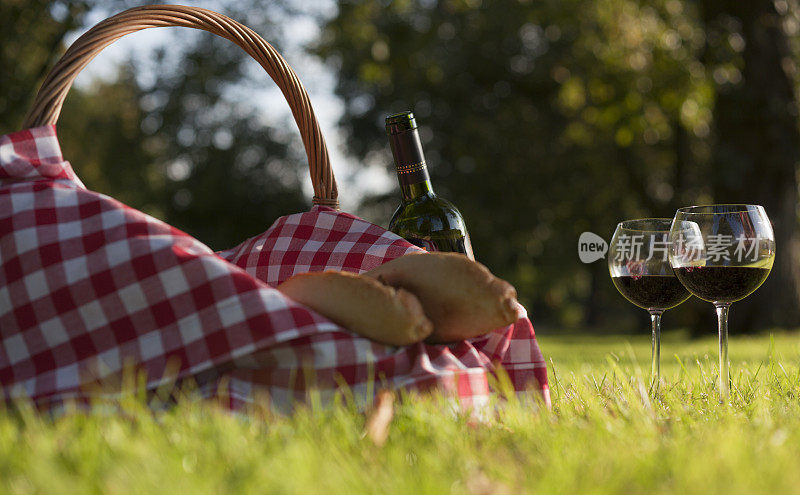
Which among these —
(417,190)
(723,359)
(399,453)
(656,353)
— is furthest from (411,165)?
(399,453)

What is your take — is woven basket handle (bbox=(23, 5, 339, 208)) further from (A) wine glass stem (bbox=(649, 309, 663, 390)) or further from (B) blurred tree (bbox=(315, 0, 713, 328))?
(B) blurred tree (bbox=(315, 0, 713, 328))

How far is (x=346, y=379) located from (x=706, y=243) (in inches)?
38.3

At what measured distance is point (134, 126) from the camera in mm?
21250

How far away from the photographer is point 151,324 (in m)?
1.37

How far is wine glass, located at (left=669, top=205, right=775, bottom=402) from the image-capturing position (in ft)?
5.71

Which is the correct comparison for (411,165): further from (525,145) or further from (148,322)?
(525,145)

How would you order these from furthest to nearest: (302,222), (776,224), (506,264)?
(506,264) → (776,224) → (302,222)

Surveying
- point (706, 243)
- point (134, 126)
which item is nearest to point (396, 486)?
point (706, 243)

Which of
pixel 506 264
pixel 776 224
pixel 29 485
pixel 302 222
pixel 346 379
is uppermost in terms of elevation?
pixel 302 222

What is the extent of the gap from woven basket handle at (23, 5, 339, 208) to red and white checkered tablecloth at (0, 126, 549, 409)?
340mm

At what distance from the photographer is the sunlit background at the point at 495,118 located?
802 centimetres

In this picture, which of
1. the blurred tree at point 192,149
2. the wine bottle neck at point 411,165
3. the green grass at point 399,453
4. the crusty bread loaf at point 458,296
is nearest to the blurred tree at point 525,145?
the blurred tree at point 192,149

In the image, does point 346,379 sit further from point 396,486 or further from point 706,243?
point 706,243

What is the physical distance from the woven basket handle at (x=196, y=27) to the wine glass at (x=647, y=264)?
34.0 inches
